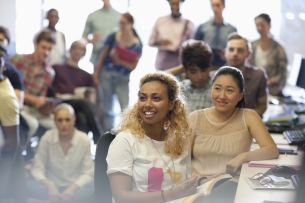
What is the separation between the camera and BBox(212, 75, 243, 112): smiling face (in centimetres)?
286

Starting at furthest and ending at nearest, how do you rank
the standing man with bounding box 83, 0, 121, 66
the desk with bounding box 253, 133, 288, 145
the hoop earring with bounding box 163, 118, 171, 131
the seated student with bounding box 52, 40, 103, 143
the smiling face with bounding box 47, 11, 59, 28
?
the standing man with bounding box 83, 0, 121, 66
the smiling face with bounding box 47, 11, 59, 28
the seated student with bounding box 52, 40, 103, 143
the desk with bounding box 253, 133, 288, 145
the hoop earring with bounding box 163, 118, 171, 131

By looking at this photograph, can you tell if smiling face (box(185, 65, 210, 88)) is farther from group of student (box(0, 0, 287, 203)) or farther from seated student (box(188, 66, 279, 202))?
seated student (box(188, 66, 279, 202))

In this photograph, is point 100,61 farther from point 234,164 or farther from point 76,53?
point 234,164

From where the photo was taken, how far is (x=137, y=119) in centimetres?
224

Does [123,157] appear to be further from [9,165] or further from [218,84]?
[9,165]

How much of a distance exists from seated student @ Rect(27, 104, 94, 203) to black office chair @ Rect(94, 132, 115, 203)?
1740 millimetres

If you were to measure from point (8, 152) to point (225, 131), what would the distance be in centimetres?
187

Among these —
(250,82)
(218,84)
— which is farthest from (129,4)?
(218,84)

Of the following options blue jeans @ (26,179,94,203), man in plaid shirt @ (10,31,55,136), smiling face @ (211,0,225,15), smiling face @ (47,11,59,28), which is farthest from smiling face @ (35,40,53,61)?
smiling face @ (211,0,225,15)

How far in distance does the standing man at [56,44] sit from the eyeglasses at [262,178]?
145 inches

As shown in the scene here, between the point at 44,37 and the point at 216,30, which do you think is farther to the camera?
the point at 216,30

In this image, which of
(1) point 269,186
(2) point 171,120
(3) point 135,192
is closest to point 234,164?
(1) point 269,186

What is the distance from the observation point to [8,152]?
411 centimetres

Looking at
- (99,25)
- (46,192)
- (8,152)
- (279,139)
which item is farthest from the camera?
(99,25)
